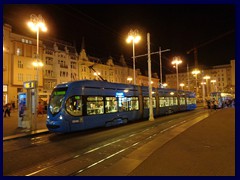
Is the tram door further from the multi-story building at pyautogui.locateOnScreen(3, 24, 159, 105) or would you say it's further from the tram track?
the multi-story building at pyautogui.locateOnScreen(3, 24, 159, 105)

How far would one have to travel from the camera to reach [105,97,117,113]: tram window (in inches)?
568

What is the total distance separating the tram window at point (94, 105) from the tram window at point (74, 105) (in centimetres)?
64

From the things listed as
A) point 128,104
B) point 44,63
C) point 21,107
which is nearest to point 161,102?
point 128,104

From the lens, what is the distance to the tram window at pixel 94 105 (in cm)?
1303

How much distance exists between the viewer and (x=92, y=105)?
13258mm

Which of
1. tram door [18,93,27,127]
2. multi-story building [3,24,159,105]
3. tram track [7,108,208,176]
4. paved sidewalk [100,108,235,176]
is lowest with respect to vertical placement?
tram track [7,108,208,176]

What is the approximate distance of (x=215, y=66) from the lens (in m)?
124

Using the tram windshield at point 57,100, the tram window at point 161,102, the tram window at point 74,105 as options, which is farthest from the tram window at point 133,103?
the tram windshield at point 57,100

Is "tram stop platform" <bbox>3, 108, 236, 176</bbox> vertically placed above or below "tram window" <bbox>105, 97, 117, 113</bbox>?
below

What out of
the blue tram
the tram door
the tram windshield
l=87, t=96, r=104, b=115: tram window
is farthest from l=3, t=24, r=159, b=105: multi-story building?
the tram windshield

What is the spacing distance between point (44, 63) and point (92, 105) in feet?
116

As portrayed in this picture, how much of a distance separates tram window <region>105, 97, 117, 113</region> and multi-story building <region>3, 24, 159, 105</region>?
45.3 feet

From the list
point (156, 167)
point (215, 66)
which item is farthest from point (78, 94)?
point (215, 66)

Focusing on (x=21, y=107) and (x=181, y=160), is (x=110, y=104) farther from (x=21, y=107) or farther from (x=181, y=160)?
(x=181, y=160)
